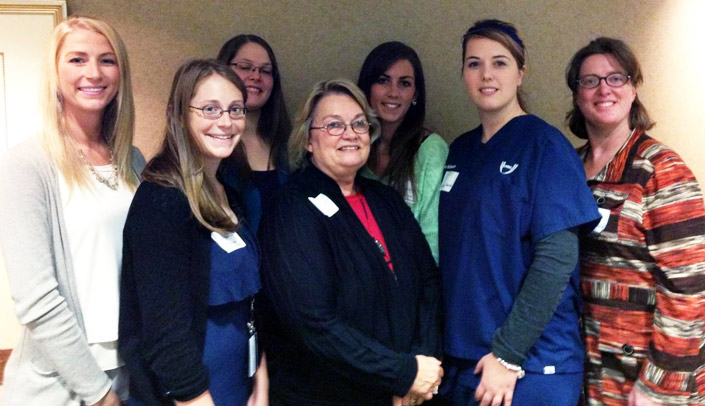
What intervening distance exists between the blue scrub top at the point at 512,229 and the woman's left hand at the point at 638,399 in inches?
9.7

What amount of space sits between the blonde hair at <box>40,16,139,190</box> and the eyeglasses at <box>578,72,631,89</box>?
1604 millimetres

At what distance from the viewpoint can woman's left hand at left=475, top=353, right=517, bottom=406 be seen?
60.8 inches

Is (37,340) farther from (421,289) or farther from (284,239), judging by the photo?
(421,289)

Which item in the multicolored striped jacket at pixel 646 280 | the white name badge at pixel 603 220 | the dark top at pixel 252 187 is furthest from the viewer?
the dark top at pixel 252 187

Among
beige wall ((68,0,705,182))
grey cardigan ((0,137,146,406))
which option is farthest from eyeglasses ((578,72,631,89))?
grey cardigan ((0,137,146,406))

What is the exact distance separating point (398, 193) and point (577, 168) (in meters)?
0.64

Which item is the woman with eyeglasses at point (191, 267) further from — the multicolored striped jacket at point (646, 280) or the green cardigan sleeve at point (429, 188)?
the multicolored striped jacket at point (646, 280)

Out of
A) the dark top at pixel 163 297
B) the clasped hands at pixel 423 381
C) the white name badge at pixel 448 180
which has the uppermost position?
the white name badge at pixel 448 180

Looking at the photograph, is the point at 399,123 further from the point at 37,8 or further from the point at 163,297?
the point at 37,8

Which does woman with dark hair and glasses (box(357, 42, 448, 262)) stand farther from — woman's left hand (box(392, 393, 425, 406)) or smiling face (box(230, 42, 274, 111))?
woman's left hand (box(392, 393, 425, 406))

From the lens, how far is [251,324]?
1.55m

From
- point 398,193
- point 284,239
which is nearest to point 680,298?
point 398,193

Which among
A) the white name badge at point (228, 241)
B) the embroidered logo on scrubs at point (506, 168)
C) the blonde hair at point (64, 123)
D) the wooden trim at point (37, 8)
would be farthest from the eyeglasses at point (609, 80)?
the wooden trim at point (37, 8)

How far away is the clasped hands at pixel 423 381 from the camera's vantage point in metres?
1.59
